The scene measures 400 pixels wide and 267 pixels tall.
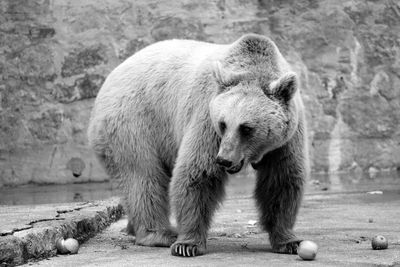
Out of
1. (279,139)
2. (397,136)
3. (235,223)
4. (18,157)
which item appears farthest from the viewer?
(397,136)

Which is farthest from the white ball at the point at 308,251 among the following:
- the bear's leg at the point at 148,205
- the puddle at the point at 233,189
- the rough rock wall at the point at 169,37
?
the rough rock wall at the point at 169,37

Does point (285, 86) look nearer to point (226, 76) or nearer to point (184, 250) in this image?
point (226, 76)

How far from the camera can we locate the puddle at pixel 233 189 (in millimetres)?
→ 7691

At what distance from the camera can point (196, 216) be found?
4.04 metres

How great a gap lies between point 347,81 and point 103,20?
3.71 meters

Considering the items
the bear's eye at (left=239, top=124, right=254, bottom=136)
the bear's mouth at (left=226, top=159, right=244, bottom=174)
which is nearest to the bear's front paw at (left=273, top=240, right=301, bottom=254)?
the bear's mouth at (left=226, top=159, right=244, bottom=174)

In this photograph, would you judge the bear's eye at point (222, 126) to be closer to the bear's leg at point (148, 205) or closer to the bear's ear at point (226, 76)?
the bear's ear at point (226, 76)

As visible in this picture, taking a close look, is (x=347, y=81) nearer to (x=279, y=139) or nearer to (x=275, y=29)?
(x=275, y=29)

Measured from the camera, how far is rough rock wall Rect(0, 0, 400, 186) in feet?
32.8

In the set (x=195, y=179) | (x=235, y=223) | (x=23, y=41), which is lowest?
(x=235, y=223)

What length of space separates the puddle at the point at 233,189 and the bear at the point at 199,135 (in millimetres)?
2537

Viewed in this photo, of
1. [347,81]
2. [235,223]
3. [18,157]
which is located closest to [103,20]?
[18,157]

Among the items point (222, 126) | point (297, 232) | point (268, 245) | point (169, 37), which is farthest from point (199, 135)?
point (169, 37)

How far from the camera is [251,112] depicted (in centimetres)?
381
